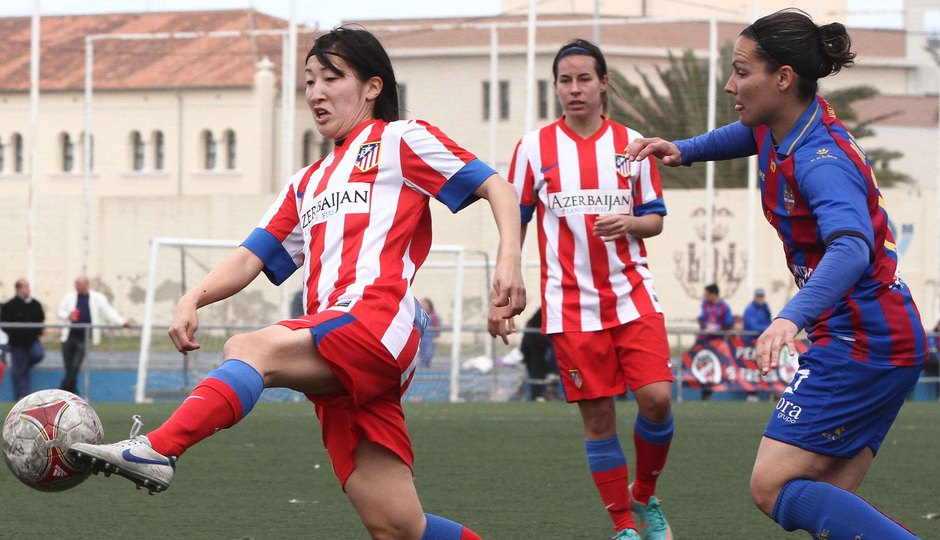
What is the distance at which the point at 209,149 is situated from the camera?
53.8 m

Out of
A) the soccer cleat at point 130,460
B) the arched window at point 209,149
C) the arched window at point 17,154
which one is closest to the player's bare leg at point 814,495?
the soccer cleat at point 130,460

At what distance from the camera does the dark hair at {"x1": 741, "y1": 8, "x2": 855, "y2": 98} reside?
14.4ft

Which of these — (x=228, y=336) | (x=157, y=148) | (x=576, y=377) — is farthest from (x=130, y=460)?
(x=157, y=148)

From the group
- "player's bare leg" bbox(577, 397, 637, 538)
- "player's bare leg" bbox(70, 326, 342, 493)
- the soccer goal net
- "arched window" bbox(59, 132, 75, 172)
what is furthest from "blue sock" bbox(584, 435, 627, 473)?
"arched window" bbox(59, 132, 75, 172)

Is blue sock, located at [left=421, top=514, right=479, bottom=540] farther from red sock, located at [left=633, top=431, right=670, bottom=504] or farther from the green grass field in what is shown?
red sock, located at [left=633, top=431, right=670, bottom=504]

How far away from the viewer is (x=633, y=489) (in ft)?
21.7

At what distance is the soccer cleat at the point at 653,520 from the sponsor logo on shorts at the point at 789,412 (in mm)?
2045

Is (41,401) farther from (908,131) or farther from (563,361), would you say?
(908,131)

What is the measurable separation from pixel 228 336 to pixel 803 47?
15.6 metres

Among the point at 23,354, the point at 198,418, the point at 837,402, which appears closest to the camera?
the point at 198,418

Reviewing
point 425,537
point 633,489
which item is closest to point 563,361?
point 633,489

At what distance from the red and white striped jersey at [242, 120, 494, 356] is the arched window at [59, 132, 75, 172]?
169 ft

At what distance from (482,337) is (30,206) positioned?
991cm

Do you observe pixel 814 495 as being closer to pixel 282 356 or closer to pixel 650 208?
pixel 282 356
